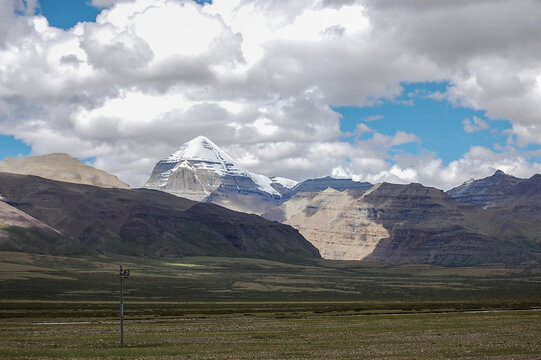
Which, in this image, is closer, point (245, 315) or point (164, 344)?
point (164, 344)

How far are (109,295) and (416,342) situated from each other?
125 metres

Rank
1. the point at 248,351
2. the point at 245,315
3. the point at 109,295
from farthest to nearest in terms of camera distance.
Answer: the point at 109,295 → the point at 245,315 → the point at 248,351

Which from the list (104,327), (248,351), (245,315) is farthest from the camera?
(245,315)

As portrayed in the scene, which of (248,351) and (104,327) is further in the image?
(104,327)

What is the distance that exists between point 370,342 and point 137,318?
43.2 meters

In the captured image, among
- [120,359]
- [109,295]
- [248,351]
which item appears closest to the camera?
[120,359]

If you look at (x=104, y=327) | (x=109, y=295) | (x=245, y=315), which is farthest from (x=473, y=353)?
(x=109, y=295)

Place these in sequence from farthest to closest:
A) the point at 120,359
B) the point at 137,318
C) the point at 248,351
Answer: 1. the point at 137,318
2. the point at 248,351
3. the point at 120,359

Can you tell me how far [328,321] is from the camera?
84938 millimetres

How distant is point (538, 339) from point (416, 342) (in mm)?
10304

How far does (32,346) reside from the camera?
192 ft

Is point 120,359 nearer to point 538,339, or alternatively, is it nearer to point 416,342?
point 416,342

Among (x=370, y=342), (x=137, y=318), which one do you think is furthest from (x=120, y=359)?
(x=137, y=318)

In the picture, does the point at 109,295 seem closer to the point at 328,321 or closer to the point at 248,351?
the point at 328,321
